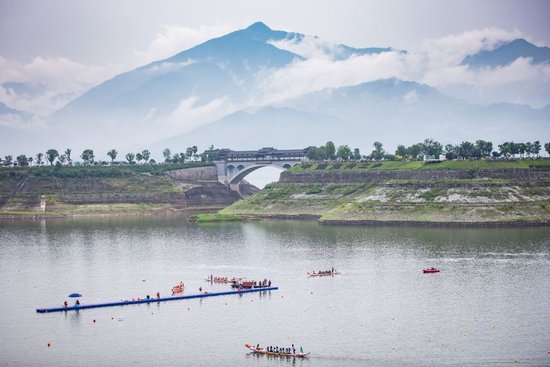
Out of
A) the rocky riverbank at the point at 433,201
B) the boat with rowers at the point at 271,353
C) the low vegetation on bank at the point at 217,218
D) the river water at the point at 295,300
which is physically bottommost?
the boat with rowers at the point at 271,353

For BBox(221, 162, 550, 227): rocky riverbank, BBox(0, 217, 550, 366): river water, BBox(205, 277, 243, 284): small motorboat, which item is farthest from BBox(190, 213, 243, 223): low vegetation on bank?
BBox(205, 277, 243, 284): small motorboat

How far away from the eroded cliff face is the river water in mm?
10232

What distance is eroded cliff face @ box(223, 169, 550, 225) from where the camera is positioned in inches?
6147

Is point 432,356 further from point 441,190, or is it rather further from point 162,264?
point 441,190

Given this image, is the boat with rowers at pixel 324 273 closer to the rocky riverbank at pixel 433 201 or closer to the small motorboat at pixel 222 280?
the small motorboat at pixel 222 280

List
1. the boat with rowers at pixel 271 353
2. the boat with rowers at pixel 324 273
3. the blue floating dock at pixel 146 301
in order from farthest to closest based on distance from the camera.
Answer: the boat with rowers at pixel 324 273 < the blue floating dock at pixel 146 301 < the boat with rowers at pixel 271 353

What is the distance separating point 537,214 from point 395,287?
66637mm

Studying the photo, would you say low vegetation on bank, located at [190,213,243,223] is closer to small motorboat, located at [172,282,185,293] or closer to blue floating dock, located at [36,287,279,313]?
small motorboat, located at [172,282,185,293]

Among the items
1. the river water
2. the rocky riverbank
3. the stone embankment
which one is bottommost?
the river water

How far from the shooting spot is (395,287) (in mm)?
97312

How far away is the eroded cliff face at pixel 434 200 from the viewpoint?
156m

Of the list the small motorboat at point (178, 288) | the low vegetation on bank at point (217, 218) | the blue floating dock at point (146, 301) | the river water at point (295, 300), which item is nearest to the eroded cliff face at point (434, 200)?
→ the low vegetation on bank at point (217, 218)

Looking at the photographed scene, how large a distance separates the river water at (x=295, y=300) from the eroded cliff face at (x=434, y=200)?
33.6 feet

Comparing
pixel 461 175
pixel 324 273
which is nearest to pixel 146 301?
pixel 324 273
